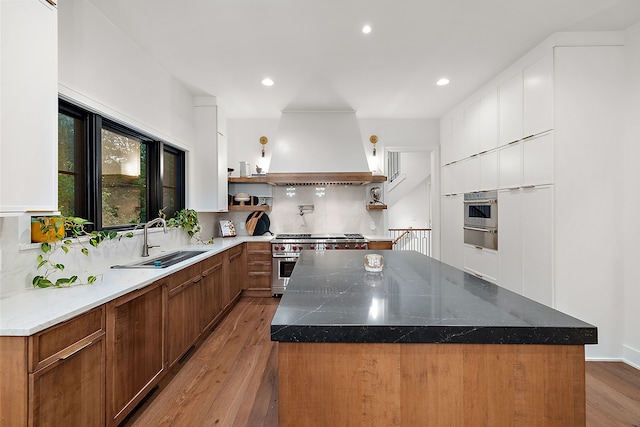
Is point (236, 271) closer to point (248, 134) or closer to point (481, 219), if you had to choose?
point (248, 134)

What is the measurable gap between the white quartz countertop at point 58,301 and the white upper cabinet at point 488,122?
3496 mm

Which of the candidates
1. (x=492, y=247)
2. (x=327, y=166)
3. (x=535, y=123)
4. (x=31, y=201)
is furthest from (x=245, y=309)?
(x=535, y=123)

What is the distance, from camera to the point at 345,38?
2449 mm

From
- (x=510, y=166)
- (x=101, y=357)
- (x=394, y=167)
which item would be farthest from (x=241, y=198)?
(x=394, y=167)

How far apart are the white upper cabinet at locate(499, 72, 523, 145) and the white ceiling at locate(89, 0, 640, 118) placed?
215 millimetres

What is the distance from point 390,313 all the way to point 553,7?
102 inches

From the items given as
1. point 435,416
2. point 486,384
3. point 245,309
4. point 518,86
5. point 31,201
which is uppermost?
point 518,86

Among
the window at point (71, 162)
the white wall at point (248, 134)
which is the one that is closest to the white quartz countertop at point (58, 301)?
the window at point (71, 162)

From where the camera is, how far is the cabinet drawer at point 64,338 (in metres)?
1.10

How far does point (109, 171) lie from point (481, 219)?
386 centimetres

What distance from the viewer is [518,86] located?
2.83m

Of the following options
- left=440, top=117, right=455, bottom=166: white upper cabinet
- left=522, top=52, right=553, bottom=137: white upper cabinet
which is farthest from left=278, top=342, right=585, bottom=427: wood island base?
left=440, top=117, right=455, bottom=166: white upper cabinet

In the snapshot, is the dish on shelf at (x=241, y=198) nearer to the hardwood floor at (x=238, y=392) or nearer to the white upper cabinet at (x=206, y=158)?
the white upper cabinet at (x=206, y=158)

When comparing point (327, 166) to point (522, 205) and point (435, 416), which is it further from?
point (435, 416)
